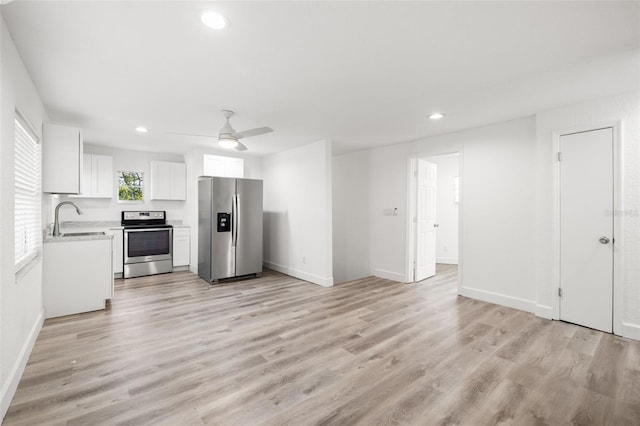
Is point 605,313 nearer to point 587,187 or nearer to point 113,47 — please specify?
point 587,187

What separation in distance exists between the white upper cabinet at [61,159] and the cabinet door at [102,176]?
2.00 metres

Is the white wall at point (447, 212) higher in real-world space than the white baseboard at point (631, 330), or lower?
higher

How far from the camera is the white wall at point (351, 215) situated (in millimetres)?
5715

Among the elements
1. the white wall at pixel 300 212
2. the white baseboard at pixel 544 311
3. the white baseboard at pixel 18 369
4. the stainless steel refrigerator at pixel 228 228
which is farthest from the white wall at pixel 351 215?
the white baseboard at pixel 18 369

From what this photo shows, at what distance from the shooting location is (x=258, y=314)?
3.46m

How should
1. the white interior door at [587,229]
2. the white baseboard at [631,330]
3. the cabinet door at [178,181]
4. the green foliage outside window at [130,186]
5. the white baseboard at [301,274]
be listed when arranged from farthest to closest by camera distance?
the cabinet door at [178,181], the green foliage outside window at [130,186], the white baseboard at [301,274], the white interior door at [587,229], the white baseboard at [631,330]

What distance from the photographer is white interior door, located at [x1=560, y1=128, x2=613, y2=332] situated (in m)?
2.99

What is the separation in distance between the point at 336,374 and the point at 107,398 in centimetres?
157

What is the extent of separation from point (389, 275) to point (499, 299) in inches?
70.7

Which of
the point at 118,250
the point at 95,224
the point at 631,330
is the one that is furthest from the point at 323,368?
the point at 95,224

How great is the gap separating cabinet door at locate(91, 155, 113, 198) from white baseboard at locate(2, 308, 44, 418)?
3.13 meters

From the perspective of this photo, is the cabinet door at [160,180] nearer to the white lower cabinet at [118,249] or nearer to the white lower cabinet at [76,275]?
the white lower cabinet at [118,249]

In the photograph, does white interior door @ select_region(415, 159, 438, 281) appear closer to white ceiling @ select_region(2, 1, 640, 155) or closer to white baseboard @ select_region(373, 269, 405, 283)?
white baseboard @ select_region(373, 269, 405, 283)

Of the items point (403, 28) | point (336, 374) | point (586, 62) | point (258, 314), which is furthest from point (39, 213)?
point (586, 62)
